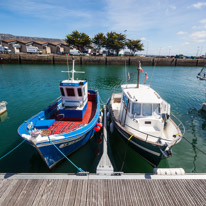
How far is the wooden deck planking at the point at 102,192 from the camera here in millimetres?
5074

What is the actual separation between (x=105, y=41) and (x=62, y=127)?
70.2 metres

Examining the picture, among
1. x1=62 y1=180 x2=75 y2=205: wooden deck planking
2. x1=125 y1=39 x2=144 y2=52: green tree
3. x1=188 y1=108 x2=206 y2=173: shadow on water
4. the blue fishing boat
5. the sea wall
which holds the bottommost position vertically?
x1=188 y1=108 x2=206 y2=173: shadow on water

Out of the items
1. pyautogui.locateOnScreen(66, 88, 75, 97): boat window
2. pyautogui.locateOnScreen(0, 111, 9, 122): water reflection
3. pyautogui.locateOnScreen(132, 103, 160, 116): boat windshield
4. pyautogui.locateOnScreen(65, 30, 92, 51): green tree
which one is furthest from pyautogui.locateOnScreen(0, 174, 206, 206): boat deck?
pyautogui.locateOnScreen(65, 30, 92, 51): green tree

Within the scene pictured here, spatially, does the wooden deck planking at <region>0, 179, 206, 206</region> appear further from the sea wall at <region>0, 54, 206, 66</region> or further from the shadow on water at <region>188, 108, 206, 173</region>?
the sea wall at <region>0, 54, 206, 66</region>

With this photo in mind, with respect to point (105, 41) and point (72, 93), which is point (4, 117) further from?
point (105, 41)

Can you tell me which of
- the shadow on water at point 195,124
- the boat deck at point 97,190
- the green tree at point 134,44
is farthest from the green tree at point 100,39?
the boat deck at point 97,190

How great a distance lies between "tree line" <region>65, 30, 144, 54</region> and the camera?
65000 mm

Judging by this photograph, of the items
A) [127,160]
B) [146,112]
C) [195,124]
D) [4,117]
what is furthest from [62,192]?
[195,124]

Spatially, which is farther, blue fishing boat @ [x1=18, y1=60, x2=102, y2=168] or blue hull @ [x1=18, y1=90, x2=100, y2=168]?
blue fishing boat @ [x1=18, y1=60, x2=102, y2=168]

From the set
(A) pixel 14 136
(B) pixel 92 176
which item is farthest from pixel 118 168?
(A) pixel 14 136

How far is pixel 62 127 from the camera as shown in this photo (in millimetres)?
9258

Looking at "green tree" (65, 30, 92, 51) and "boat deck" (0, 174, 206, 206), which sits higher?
"green tree" (65, 30, 92, 51)

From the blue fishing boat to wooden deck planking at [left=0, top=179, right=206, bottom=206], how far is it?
1.62 meters

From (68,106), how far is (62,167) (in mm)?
5001
